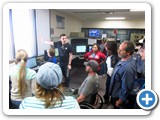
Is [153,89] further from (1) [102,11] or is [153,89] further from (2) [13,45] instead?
(2) [13,45]

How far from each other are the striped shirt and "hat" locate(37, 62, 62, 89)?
14 centimetres

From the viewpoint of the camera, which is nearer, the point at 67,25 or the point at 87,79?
the point at 87,79

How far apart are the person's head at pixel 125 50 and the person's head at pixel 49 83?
56cm

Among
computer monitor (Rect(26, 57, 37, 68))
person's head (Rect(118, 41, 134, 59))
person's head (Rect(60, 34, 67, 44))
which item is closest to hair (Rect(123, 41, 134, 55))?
person's head (Rect(118, 41, 134, 59))

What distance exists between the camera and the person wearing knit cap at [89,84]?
1.68m

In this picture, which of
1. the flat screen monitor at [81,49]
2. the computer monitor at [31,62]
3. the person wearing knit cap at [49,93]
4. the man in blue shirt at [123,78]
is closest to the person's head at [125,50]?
the man in blue shirt at [123,78]

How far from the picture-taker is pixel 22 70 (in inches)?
66.7

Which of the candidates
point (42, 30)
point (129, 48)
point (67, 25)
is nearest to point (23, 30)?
point (42, 30)

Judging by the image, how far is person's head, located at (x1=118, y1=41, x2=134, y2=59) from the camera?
167 centimetres

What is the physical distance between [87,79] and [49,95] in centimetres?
36

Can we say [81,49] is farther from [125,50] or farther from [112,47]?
[125,50]
